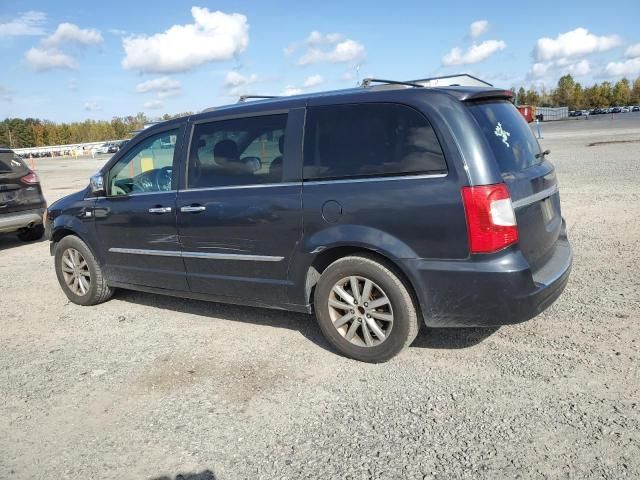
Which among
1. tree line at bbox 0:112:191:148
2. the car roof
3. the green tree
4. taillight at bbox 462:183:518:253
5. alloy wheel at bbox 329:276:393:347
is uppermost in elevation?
tree line at bbox 0:112:191:148

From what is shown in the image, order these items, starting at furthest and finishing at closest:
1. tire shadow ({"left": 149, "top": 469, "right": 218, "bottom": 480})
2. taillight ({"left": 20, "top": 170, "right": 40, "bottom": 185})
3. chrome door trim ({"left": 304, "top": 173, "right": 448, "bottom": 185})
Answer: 1. taillight ({"left": 20, "top": 170, "right": 40, "bottom": 185})
2. chrome door trim ({"left": 304, "top": 173, "right": 448, "bottom": 185})
3. tire shadow ({"left": 149, "top": 469, "right": 218, "bottom": 480})

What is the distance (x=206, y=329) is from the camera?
4.85m

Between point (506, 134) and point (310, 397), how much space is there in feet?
7.53

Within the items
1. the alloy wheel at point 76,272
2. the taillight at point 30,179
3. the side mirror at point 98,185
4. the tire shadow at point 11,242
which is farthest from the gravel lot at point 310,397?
the tire shadow at point 11,242

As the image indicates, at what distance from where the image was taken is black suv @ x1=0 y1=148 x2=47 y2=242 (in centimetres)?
887

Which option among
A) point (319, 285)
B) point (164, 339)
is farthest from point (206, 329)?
point (319, 285)

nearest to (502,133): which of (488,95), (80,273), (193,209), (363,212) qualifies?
(488,95)

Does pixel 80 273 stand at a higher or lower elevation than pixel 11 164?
lower

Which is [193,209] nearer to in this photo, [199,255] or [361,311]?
[199,255]

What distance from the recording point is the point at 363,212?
12.1ft

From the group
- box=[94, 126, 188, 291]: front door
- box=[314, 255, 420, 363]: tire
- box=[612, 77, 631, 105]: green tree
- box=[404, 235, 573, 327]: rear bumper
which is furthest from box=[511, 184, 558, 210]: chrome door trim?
box=[612, 77, 631, 105]: green tree

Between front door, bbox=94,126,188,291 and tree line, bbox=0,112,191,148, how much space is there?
135 m

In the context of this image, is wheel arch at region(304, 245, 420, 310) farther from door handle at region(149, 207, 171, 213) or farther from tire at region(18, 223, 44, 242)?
tire at region(18, 223, 44, 242)

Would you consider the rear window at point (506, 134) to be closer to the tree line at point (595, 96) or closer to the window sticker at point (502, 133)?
the window sticker at point (502, 133)
